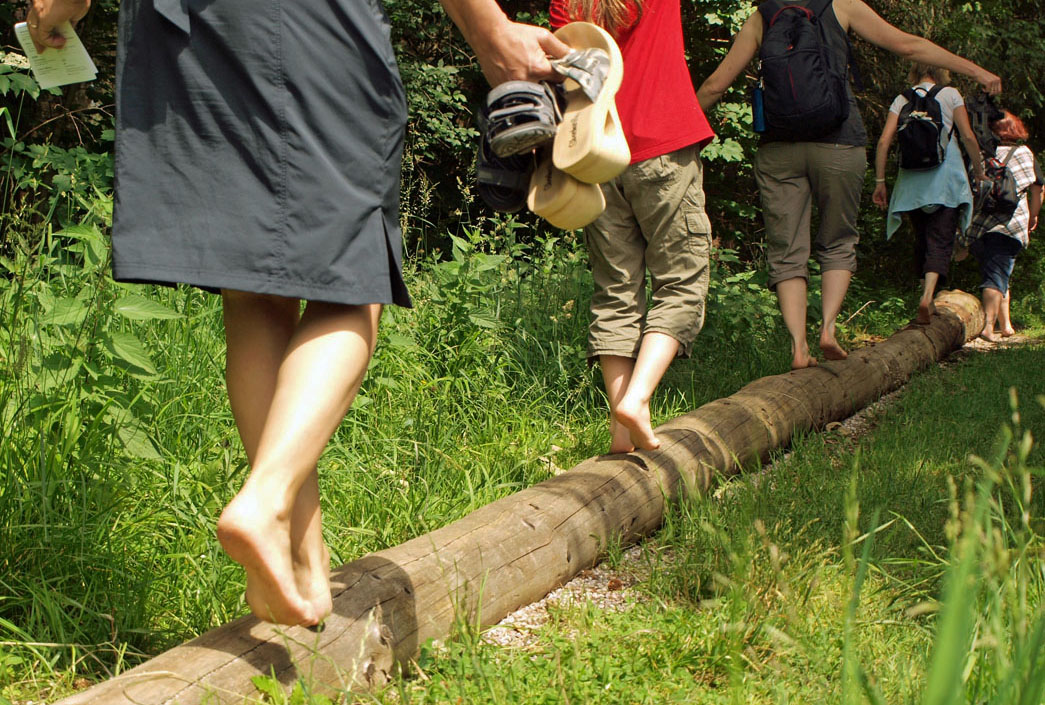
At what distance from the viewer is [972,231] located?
848cm

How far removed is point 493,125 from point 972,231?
24.1 feet

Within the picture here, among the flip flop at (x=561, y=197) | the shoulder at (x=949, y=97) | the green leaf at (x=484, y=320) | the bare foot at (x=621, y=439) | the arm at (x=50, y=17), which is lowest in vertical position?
the bare foot at (x=621, y=439)

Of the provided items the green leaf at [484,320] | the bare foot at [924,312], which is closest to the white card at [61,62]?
the green leaf at [484,320]

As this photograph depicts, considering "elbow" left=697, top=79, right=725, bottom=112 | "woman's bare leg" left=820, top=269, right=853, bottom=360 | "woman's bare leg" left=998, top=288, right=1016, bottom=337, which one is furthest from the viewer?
"woman's bare leg" left=998, top=288, right=1016, bottom=337

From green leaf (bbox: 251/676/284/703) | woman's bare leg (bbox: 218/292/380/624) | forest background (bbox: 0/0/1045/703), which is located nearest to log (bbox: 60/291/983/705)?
green leaf (bbox: 251/676/284/703)

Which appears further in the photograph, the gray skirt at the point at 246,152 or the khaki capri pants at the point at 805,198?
the khaki capri pants at the point at 805,198

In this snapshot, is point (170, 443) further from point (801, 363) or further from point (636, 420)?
point (801, 363)

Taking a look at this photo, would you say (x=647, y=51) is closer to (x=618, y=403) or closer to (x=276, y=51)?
(x=618, y=403)

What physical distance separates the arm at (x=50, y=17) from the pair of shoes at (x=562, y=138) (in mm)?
831

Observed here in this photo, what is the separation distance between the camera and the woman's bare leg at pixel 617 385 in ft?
11.5

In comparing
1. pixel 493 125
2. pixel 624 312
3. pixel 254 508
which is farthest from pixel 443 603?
pixel 624 312

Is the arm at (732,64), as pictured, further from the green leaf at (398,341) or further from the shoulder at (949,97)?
the shoulder at (949,97)

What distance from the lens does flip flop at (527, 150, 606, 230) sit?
95.0 inches

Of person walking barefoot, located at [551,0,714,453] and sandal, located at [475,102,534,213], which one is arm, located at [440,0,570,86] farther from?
person walking barefoot, located at [551,0,714,453]
